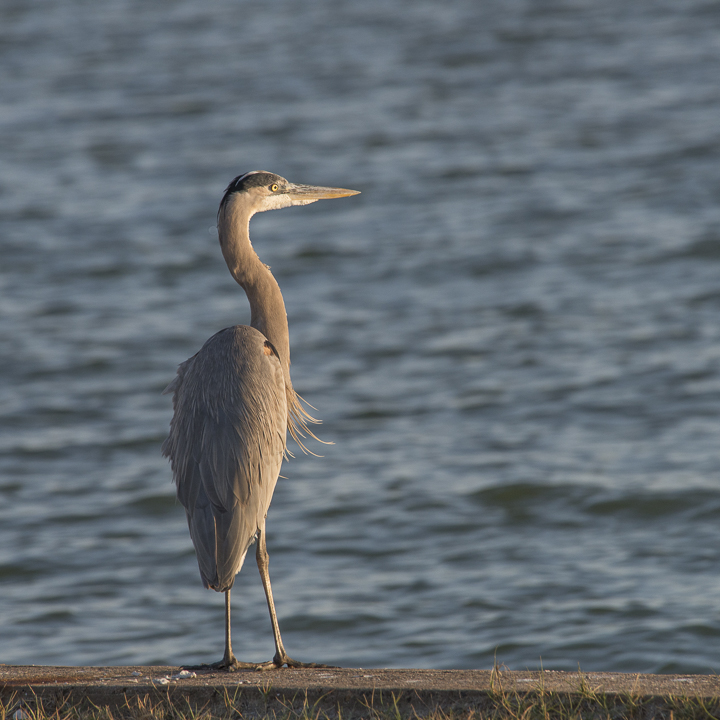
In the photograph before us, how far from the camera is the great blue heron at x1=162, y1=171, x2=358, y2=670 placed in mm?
4629

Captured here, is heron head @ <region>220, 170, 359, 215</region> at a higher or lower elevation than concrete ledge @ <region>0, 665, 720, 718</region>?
higher

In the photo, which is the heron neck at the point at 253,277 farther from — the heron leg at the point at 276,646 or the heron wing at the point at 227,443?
the heron leg at the point at 276,646

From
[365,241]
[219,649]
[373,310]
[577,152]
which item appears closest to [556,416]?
[373,310]

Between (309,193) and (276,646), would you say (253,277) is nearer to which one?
(309,193)

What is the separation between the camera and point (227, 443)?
4836 mm

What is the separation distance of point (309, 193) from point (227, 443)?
157 cm

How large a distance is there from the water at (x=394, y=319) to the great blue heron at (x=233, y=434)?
99.7 inches

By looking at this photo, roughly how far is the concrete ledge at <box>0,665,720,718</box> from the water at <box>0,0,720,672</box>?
273 cm

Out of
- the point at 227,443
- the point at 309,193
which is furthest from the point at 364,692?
the point at 309,193

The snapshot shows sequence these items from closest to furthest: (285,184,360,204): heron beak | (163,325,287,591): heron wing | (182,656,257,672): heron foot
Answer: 1. (182,656,257,672): heron foot
2. (163,325,287,591): heron wing
3. (285,184,360,204): heron beak

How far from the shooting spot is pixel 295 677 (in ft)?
14.1

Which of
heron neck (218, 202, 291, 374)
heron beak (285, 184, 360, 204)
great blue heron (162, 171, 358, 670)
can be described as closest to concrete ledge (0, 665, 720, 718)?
great blue heron (162, 171, 358, 670)

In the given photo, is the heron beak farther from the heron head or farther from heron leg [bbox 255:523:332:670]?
heron leg [bbox 255:523:332:670]

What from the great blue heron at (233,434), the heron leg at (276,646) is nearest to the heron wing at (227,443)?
the great blue heron at (233,434)
